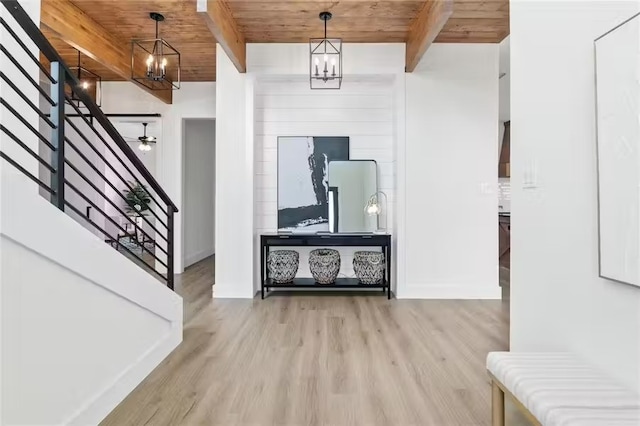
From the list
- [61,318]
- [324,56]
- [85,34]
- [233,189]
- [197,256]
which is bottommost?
[197,256]

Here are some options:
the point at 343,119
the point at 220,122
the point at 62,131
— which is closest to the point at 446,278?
the point at 343,119

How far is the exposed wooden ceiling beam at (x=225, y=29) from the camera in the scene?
3.23 meters

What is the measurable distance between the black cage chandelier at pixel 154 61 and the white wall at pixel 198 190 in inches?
45.2

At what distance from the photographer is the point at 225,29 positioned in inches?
146

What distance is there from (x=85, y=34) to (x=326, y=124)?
9.01 ft

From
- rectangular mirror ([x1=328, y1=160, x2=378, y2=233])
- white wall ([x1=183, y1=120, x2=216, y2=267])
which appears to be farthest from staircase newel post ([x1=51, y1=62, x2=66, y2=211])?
white wall ([x1=183, y1=120, x2=216, y2=267])

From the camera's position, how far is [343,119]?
5105 millimetres

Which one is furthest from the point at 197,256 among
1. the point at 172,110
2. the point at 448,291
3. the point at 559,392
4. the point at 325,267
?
the point at 559,392

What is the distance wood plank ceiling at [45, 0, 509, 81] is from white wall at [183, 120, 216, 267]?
7.37ft

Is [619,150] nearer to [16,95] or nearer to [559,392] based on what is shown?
[559,392]

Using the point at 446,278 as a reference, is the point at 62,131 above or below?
above

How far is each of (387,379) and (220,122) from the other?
340cm

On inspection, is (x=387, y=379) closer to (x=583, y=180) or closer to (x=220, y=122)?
(x=583, y=180)

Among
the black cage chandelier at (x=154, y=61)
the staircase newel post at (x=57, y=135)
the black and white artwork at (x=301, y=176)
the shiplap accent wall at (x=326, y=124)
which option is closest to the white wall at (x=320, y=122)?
the shiplap accent wall at (x=326, y=124)
